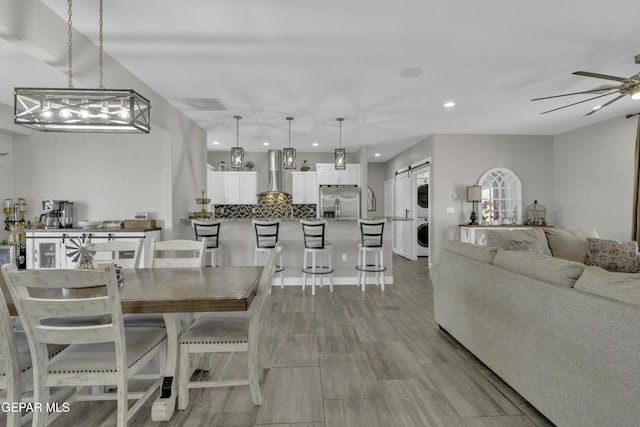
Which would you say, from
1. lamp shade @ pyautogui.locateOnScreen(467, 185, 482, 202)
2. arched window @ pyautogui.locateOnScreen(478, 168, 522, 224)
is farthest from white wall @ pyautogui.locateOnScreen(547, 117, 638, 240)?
lamp shade @ pyautogui.locateOnScreen(467, 185, 482, 202)

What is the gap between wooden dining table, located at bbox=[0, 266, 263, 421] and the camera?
1649 millimetres

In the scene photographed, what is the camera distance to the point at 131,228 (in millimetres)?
4602

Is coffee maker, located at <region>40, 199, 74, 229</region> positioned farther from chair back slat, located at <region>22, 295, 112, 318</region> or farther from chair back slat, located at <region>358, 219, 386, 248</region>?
chair back slat, located at <region>358, 219, 386, 248</region>

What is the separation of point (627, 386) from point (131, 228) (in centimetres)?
517

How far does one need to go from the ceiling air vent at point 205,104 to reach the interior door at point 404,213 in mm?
4881

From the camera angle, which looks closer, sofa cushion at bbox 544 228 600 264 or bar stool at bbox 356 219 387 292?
sofa cushion at bbox 544 228 600 264

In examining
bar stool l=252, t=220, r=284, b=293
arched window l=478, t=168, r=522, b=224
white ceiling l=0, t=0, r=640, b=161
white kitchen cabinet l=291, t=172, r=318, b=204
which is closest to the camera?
white ceiling l=0, t=0, r=640, b=161

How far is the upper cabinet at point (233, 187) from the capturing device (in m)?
8.10

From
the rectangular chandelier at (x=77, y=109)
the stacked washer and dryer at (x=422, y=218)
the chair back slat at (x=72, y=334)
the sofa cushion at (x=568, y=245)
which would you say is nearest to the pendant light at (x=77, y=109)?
the rectangular chandelier at (x=77, y=109)

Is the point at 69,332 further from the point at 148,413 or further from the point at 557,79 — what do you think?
the point at 557,79

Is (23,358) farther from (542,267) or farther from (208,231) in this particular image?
(208,231)

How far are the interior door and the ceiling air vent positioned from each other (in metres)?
4.88

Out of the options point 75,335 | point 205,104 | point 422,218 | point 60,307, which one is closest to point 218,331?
point 75,335

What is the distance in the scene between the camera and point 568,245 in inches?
152
